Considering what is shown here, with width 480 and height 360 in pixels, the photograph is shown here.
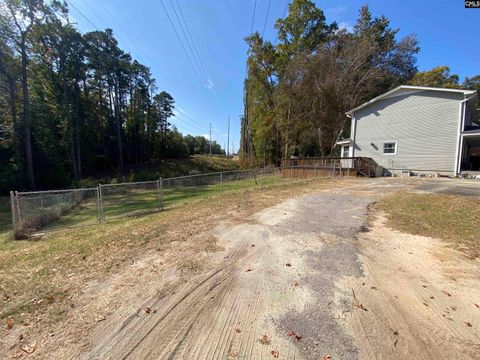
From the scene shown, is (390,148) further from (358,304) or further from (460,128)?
(358,304)

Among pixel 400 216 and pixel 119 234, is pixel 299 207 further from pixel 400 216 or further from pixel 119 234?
pixel 119 234

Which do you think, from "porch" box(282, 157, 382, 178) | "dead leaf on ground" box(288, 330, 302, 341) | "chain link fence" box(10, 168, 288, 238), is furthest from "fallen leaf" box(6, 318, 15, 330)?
"porch" box(282, 157, 382, 178)

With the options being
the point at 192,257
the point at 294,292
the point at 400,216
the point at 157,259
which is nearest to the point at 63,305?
the point at 157,259

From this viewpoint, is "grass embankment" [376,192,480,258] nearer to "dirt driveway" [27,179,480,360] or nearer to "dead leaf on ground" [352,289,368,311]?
"dirt driveway" [27,179,480,360]

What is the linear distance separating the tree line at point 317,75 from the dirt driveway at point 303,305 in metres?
19.4

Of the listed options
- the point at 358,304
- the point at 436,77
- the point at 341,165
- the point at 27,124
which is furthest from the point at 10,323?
the point at 436,77

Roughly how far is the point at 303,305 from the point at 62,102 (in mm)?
30585

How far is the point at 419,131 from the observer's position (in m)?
14.6

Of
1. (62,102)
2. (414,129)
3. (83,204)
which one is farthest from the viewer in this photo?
Result: (62,102)

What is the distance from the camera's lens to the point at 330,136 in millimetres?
23188

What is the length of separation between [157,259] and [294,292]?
2313 millimetres

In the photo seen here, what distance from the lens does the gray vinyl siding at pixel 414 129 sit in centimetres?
1366

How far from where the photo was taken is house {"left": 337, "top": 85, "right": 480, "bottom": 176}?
13422mm

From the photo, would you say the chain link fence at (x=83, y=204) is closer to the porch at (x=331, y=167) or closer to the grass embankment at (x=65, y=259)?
the grass embankment at (x=65, y=259)
